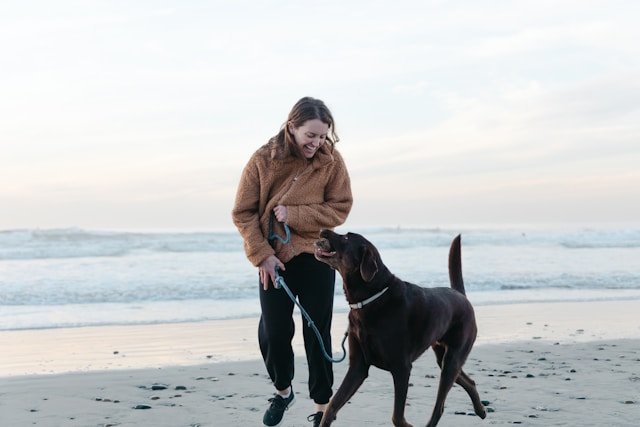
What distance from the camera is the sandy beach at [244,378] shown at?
4969 mm

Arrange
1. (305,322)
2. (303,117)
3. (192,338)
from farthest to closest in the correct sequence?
(192,338), (305,322), (303,117)

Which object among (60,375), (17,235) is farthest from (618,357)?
(17,235)

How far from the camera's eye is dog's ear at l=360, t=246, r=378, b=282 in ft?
12.3

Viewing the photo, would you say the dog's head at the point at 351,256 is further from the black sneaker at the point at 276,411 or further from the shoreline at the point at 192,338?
the shoreline at the point at 192,338

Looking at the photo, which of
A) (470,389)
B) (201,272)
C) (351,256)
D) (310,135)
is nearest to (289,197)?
(310,135)

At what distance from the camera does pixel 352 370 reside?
12.8 feet

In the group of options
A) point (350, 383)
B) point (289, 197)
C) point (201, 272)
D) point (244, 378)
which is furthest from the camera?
point (201, 272)

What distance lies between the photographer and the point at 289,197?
14.1 feet

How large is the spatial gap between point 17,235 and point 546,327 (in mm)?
19176

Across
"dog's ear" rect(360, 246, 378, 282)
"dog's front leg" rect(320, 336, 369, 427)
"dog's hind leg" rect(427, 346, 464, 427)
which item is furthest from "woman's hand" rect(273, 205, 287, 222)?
"dog's hind leg" rect(427, 346, 464, 427)

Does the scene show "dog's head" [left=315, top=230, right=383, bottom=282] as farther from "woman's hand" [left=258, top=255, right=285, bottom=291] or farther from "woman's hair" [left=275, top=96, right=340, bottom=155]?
"woman's hair" [left=275, top=96, right=340, bottom=155]

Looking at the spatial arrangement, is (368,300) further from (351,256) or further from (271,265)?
(271,265)

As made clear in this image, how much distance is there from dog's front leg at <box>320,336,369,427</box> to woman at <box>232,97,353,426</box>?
501 mm

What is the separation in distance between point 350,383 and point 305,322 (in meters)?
0.63
